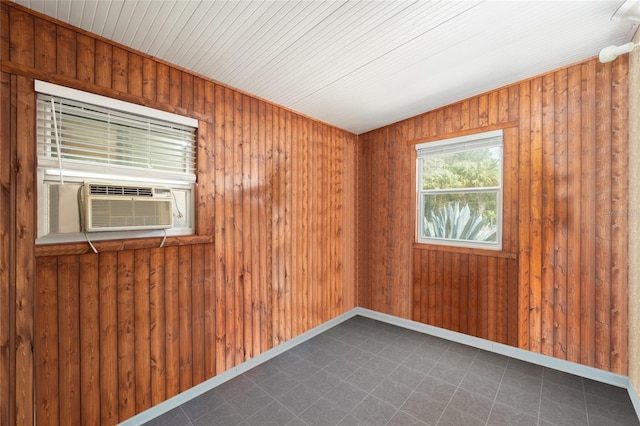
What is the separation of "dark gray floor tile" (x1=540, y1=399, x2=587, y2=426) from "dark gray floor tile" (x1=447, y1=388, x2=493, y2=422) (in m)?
0.34

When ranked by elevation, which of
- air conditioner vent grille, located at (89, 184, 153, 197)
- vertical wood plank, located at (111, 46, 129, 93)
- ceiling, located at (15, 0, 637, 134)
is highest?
ceiling, located at (15, 0, 637, 134)

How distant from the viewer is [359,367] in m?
2.53

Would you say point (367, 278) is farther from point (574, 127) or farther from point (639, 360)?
point (574, 127)

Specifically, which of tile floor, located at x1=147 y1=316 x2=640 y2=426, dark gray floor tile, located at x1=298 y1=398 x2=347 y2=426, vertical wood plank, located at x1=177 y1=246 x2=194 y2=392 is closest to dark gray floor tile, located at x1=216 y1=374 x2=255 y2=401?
tile floor, located at x1=147 y1=316 x2=640 y2=426

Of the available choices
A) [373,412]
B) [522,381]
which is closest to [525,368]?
[522,381]

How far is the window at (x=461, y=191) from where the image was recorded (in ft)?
9.32

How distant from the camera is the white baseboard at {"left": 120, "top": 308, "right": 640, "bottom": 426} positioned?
1.97m

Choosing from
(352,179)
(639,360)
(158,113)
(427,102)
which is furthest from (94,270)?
(639,360)

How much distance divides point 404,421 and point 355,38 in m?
2.71

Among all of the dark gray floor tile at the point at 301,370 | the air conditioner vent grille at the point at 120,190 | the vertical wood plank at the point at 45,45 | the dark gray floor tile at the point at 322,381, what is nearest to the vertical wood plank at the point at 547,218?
the dark gray floor tile at the point at 322,381

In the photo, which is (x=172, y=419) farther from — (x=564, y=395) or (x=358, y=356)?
(x=564, y=395)

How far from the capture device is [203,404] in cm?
204

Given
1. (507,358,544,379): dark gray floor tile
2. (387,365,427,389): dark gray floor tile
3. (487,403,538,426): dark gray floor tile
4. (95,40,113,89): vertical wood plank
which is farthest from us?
(507,358,544,379): dark gray floor tile

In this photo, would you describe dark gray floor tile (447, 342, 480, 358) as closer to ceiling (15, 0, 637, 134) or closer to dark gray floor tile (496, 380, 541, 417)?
dark gray floor tile (496, 380, 541, 417)
